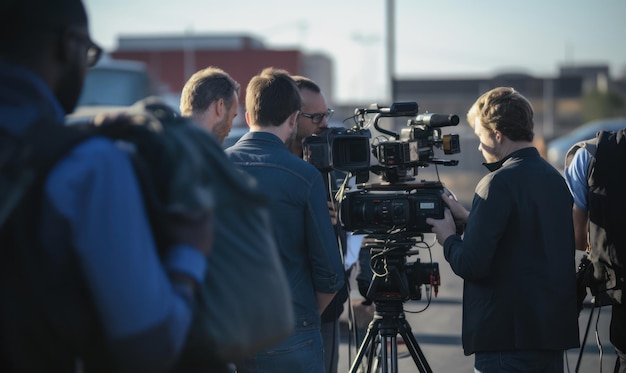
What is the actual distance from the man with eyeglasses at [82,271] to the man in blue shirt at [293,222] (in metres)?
1.66

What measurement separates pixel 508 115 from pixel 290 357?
1481mm

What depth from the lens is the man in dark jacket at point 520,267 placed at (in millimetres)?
3609

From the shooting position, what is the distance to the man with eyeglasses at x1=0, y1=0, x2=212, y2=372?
5.44 ft

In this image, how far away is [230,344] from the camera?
187 centimetres

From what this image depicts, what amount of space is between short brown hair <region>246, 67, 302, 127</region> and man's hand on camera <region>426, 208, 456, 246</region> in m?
0.95

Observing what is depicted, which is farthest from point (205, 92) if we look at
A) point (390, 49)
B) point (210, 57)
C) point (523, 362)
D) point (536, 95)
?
point (536, 95)

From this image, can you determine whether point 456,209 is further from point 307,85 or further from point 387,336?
point 307,85

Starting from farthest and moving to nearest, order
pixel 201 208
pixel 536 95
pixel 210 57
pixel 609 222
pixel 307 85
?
pixel 536 95 < pixel 210 57 < pixel 307 85 < pixel 609 222 < pixel 201 208

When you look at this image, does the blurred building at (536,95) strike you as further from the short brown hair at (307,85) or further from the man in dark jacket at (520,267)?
the man in dark jacket at (520,267)

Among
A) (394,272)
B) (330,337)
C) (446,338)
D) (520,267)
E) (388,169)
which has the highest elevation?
(388,169)

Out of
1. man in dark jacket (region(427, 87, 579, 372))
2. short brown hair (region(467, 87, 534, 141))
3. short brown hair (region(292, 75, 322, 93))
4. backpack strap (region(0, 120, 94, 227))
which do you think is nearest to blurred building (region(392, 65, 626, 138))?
short brown hair (region(292, 75, 322, 93))

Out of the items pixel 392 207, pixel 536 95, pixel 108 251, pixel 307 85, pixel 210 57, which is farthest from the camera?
pixel 536 95

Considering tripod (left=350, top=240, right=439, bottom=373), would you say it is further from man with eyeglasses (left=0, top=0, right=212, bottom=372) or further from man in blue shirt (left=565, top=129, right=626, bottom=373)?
man with eyeglasses (left=0, top=0, right=212, bottom=372)

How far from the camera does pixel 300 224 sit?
11.3 feet
